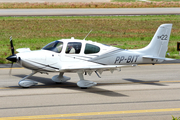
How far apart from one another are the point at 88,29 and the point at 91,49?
18622 mm

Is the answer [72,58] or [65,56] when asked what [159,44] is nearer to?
[72,58]

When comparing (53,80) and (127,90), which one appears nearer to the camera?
(127,90)

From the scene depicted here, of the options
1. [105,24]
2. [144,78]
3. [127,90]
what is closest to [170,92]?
[127,90]

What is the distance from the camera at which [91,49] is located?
1250 centimetres

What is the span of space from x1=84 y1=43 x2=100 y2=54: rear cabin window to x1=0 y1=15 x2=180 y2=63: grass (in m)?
10.9

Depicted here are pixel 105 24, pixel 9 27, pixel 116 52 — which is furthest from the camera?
pixel 105 24

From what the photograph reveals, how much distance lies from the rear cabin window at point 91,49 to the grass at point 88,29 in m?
10.9

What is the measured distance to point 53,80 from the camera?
43.3ft

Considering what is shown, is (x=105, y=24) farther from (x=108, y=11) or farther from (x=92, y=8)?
(x=92, y=8)

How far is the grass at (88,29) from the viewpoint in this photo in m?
26.1

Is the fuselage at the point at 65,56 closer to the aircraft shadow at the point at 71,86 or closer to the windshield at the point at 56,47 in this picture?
the windshield at the point at 56,47

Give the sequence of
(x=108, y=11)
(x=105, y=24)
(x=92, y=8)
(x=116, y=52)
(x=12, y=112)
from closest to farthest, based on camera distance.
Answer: (x=12, y=112)
(x=116, y=52)
(x=105, y=24)
(x=108, y=11)
(x=92, y=8)

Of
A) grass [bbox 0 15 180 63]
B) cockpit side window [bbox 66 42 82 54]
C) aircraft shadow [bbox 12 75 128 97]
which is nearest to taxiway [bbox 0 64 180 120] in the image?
aircraft shadow [bbox 12 75 128 97]

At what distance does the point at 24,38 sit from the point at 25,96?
16677 mm
